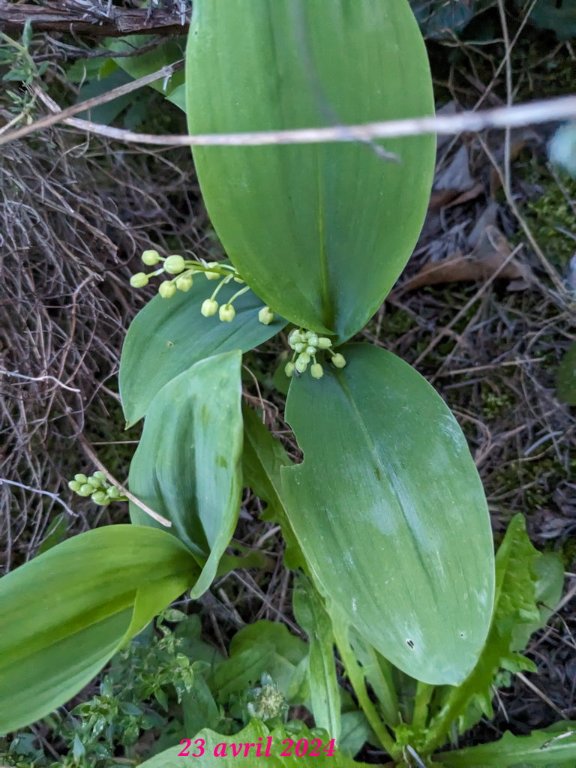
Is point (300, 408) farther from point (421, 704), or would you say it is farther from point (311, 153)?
point (421, 704)

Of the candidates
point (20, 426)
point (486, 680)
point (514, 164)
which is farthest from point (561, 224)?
point (20, 426)

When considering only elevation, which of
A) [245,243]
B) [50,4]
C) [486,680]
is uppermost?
[50,4]

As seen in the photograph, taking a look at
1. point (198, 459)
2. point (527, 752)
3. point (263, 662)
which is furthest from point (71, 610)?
point (527, 752)

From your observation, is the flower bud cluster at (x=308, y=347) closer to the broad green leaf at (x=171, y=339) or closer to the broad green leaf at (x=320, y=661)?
the broad green leaf at (x=171, y=339)

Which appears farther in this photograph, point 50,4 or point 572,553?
point 572,553

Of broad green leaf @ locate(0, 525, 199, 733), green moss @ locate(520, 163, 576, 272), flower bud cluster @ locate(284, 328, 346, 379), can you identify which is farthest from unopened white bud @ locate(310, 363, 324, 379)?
green moss @ locate(520, 163, 576, 272)

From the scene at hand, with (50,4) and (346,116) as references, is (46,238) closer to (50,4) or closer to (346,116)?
(50,4)
